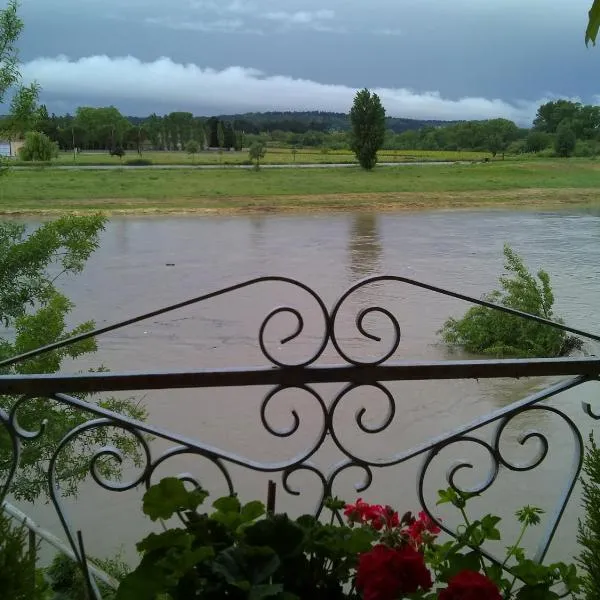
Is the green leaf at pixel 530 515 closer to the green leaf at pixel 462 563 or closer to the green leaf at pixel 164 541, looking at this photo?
the green leaf at pixel 462 563

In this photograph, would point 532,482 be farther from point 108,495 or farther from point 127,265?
point 127,265

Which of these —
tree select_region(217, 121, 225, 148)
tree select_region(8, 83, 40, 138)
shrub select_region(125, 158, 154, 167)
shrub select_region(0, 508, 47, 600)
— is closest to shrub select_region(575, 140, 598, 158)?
tree select_region(217, 121, 225, 148)

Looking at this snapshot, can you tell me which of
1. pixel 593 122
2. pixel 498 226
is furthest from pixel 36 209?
pixel 593 122

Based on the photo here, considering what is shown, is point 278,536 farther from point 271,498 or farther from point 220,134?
point 220,134

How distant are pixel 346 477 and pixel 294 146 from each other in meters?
28.4

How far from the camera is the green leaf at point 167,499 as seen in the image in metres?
0.78

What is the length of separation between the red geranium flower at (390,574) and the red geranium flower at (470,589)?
0.08 ft

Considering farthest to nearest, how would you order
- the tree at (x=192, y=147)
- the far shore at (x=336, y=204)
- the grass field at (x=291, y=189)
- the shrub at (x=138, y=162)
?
the tree at (x=192, y=147) → the shrub at (x=138, y=162) → the grass field at (x=291, y=189) → the far shore at (x=336, y=204)

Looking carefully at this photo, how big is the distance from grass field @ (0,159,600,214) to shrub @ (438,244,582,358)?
39.0 feet

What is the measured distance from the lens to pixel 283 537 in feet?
2.51

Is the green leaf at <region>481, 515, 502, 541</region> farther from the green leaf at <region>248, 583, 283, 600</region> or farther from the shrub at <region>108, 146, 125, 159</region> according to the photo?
the shrub at <region>108, 146, 125, 159</region>

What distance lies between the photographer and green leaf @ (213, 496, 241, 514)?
0.82 m

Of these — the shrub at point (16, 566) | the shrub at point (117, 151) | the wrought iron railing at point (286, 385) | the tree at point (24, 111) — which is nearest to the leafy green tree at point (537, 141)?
the shrub at point (117, 151)

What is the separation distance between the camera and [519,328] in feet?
22.2
